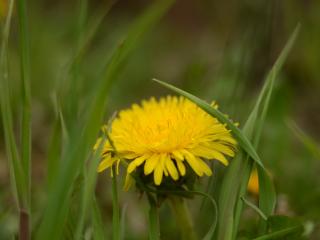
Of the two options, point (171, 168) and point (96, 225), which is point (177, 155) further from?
point (96, 225)

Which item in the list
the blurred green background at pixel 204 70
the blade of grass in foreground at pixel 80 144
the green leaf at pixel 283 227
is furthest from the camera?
the blurred green background at pixel 204 70

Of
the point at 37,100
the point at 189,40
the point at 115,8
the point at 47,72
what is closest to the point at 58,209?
the point at 37,100

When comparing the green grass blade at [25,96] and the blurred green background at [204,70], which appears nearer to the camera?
the green grass blade at [25,96]

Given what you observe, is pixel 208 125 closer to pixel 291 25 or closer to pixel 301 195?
pixel 301 195

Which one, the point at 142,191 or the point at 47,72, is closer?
the point at 142,191

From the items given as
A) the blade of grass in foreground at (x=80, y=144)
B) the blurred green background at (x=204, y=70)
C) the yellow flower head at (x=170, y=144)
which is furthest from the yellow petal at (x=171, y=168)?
the blurred green background at (x=204, y=70)

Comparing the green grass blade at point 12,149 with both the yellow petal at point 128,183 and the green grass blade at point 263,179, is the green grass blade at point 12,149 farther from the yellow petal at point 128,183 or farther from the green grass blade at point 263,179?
the green grass blade at point 263,179

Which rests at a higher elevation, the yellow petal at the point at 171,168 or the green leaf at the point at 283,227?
the yellow petal at the point at 171,168
